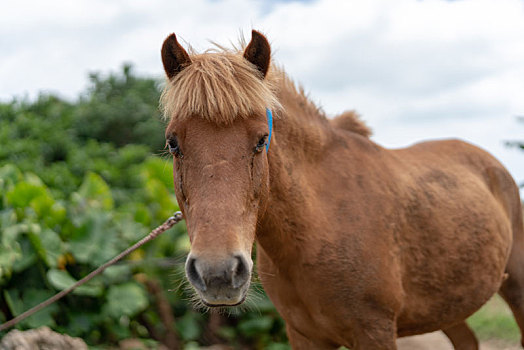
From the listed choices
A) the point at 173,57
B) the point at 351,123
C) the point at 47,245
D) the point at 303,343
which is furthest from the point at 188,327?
the point at 173,57

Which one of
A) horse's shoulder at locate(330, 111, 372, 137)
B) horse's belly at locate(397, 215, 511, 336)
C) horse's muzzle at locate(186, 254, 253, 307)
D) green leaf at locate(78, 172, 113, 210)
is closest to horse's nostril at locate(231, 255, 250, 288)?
horse's muzzle at locate(186, 254, 253, 307)

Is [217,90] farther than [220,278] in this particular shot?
Yes

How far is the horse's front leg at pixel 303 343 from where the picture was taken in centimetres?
337

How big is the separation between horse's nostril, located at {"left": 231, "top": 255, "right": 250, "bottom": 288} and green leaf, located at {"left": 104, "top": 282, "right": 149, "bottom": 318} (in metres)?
4.09

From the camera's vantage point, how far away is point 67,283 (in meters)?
5.58

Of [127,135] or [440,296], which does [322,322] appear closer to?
[440,296]

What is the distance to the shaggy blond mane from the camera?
2.43 metres

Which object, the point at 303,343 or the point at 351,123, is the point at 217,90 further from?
the point at 303,343

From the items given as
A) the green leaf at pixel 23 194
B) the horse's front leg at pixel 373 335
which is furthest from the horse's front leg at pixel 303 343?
the green leaf at pixel 23 194

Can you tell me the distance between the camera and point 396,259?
3.24 m

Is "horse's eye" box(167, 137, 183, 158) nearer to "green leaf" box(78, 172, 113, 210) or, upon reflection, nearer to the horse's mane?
the horse's mane

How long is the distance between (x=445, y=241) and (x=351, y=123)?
3.37 feet

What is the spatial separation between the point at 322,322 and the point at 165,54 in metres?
1.72

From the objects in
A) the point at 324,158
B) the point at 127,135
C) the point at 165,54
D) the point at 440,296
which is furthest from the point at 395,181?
the point at 127,135
